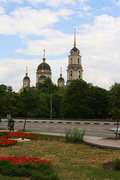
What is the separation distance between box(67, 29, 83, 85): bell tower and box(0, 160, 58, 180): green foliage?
92208 mm

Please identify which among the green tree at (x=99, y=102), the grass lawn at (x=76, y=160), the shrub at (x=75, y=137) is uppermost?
the green tree at (x=99, y=102)

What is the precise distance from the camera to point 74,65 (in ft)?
334

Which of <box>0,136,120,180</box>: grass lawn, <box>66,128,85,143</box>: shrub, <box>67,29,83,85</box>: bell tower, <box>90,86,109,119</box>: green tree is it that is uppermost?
<box>67,29,83,85</box>: bell tower

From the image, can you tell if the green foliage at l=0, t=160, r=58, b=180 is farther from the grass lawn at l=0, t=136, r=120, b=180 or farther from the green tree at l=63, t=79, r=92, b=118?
the green tree at l=63, t=79, r=92, b=118

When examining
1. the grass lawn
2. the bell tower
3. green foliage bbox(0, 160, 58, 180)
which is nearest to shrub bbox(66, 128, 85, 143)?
the grass lawn

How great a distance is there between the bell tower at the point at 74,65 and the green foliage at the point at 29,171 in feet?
303

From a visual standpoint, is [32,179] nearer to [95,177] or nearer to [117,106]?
[95,177]

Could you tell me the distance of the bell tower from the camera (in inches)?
3999

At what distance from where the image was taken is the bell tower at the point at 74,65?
10156 cm

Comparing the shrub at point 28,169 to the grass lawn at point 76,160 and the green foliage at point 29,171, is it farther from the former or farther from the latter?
the grass lawn at point 76,160

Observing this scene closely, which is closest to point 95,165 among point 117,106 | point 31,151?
point 31,151

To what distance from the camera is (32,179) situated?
7660mm

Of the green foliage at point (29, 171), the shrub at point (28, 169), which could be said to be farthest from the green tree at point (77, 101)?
the green foliage at point (29, 171)

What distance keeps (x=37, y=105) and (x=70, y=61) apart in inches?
3083
